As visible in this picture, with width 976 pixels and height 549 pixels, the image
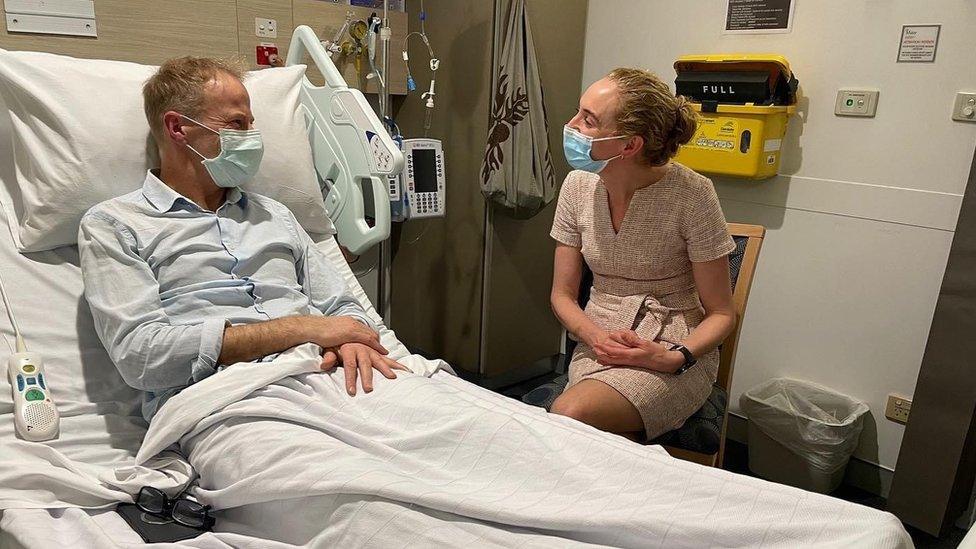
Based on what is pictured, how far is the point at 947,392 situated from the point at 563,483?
62.7 inches

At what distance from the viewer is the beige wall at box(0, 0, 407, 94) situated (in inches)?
75.3

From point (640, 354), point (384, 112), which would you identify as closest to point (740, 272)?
point (640, 354)

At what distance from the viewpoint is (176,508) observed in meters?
1.21

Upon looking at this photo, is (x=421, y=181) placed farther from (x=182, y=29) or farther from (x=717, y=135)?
(x=717, y=135)

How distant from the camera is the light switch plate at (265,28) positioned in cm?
225

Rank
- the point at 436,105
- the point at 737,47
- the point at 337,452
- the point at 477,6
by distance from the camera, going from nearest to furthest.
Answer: the point at 337,452 < the point at 737,47 < the point at 477,6 < the point at 436,105

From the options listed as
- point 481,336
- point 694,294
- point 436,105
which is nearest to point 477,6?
point 436,105

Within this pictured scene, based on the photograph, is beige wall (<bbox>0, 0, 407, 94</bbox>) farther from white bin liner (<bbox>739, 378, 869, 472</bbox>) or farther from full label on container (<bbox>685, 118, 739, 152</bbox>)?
white bin liner (<bbox>739, 378, 869, 472</bbox>)

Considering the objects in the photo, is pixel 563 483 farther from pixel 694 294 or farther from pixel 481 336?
pixel 481 336

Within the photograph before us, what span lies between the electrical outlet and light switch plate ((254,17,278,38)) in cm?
239

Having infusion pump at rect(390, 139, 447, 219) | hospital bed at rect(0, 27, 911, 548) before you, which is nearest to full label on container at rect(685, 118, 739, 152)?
infusion pump at rect(390, 139, 447, 219)

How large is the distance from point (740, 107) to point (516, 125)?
824 millimetres

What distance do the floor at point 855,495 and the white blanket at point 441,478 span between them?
156 cm

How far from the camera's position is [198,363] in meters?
1.40
